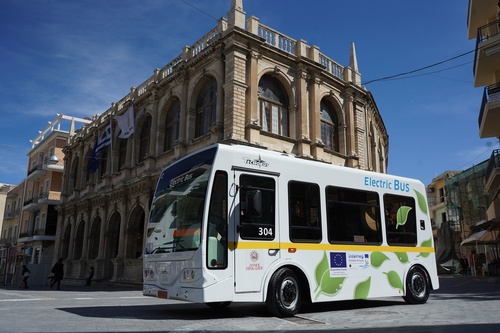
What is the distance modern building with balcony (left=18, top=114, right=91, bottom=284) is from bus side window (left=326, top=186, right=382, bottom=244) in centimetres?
3336

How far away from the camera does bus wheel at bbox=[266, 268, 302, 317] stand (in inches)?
289

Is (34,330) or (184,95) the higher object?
(184,95)

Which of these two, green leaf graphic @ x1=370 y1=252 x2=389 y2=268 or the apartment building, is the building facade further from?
green leaf graphic @ x1=370 y1=252 x2=389 y2=268

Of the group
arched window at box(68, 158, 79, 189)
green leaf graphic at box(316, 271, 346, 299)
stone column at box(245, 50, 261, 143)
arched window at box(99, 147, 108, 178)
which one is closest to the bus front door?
green leaf graphic at box(316, 271, 346, 299)

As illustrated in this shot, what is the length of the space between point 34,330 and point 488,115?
19.3 meters

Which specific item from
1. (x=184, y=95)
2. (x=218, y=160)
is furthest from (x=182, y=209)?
(x=184, y=95)

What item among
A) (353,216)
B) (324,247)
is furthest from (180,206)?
(353,216)

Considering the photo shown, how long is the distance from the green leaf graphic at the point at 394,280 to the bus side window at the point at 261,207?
345 centimetres

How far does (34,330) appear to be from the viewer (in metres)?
5.75

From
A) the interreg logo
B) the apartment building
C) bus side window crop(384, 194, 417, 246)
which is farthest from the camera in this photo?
the apartment building

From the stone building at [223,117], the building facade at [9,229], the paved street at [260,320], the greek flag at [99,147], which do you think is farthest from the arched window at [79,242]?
the paved street at [260,320]

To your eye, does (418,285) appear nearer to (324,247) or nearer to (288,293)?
(324,247)

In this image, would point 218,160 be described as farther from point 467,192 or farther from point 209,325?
point 467,192

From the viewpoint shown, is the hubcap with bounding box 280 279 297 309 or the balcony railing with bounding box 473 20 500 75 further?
the balcony railing with bounding box 473 20 500 75
